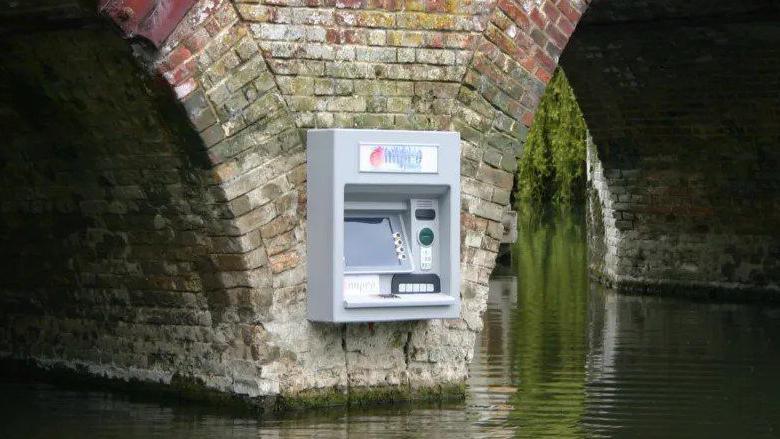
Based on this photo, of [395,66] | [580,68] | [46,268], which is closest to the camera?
[395,66]

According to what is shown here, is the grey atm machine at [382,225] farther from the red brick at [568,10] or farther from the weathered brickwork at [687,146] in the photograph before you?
the weathered brickwork at [687,146]

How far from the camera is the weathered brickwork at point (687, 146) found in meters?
14.5

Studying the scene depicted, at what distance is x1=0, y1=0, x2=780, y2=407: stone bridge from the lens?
8.41 metres

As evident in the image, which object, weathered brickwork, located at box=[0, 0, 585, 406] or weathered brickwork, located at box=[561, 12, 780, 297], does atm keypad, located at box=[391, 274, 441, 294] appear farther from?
weathered brickwork, located at box=[561, 12, 780, 297]

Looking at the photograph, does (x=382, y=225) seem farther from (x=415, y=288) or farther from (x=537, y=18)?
(x=537, y=18)

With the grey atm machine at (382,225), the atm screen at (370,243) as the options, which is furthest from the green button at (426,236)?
the atm screen at (370,243)

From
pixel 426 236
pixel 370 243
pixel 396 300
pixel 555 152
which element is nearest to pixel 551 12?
pixel 426 236

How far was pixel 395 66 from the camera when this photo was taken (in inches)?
351

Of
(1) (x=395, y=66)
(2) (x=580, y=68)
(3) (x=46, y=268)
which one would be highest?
(2) (x=580, y=68)

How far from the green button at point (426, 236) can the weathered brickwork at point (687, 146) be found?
5.59 metres

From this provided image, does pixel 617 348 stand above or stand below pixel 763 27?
below

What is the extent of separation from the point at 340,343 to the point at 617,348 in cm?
366

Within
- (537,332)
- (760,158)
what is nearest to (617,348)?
(537,332)

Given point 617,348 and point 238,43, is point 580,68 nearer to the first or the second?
point 617,348
